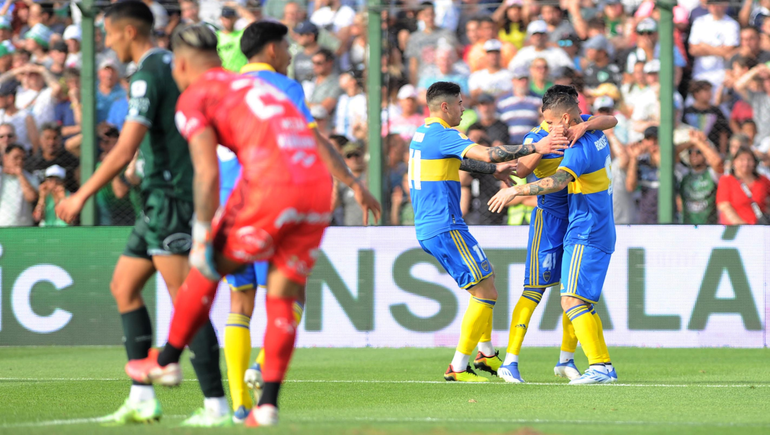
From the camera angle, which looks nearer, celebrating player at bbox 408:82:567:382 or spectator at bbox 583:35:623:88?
celebrating player at bbox 408:82:567:382

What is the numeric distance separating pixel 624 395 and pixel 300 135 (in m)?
3.53

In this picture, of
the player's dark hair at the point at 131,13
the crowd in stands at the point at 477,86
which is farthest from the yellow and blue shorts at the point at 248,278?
the crowd in stands at the point at 477,86

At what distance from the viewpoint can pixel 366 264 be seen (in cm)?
1143

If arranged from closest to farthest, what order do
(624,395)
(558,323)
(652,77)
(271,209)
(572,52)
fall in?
1. (271,209)
2. (624,395)
3. (558,323)
4. (652,77)
5. (572,52)

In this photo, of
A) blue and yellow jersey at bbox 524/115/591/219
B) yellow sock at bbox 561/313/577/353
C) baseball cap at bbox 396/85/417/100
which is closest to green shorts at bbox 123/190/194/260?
blue and yellow jersey at bbox 524/115/591/219

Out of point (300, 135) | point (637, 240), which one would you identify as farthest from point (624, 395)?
point (637, 240)

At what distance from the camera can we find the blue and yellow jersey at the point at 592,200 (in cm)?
→ 779

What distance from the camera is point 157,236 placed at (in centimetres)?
509

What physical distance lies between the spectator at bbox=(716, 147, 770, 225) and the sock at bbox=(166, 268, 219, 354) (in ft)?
26.9

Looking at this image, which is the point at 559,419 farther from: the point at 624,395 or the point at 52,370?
the point at 52,370

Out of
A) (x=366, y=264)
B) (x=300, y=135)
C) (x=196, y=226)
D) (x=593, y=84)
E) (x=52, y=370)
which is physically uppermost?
(x=593, y=84)

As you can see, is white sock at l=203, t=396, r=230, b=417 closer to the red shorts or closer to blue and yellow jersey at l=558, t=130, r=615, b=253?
the red shorts

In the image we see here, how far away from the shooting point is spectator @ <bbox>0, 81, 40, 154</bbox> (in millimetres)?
12383

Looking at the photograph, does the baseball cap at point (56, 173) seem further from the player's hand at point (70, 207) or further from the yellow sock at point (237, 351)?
the player's hand at point (70, 207)
